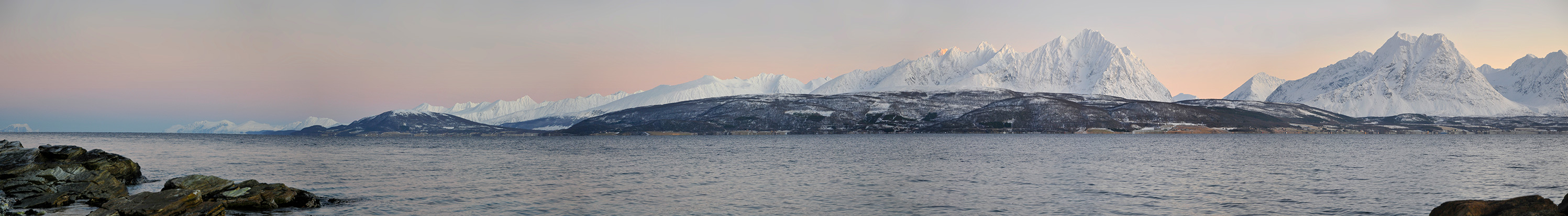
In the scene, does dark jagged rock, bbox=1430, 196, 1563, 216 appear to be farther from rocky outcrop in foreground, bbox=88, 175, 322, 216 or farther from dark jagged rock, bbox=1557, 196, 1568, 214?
rocky outcrop in foreground, bbox=88, 175, 322, 216

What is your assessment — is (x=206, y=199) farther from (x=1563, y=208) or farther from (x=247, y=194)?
(x=1563, y=208)

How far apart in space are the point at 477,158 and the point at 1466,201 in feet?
361

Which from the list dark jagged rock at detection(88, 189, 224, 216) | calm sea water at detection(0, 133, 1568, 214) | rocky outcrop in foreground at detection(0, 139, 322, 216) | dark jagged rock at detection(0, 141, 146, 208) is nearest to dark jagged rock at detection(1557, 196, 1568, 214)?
calm sea water at detection(0, 133, 1568, 214)

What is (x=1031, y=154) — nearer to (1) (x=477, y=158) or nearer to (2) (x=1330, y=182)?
(2) (x=1330, y=182)

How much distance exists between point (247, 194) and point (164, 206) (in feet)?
20.1

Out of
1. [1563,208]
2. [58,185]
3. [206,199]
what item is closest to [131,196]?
[58,185]

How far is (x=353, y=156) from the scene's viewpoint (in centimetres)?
12088

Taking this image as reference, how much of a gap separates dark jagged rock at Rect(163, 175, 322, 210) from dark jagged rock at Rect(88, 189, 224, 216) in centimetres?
108

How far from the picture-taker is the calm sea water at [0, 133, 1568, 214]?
147 ft

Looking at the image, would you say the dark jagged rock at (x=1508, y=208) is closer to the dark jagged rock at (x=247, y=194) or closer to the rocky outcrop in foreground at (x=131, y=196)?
the rocky outcrop in foreground at (x=131, y=196)

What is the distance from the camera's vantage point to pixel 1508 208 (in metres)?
27.6

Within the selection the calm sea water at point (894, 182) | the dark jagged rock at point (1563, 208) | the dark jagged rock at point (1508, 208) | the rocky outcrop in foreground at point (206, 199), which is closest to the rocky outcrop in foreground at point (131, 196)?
the rocky outcrop in foreground at point (206, 199)

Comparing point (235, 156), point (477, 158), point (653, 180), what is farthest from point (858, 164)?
point (235, 156)

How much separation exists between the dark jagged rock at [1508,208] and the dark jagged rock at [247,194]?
5124 cm
